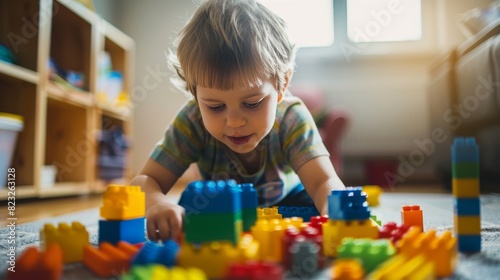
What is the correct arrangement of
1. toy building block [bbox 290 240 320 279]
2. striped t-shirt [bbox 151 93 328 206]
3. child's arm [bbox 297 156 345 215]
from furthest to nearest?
striped t-shirt [bbox 151 93 328 206], child's arm [bbox 297 156 345 215], toy building block [bbox 290 240 320 279]

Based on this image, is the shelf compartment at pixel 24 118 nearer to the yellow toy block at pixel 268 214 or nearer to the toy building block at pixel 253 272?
the yellow toy block at pixel 268 214

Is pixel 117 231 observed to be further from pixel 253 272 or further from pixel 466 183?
pixel 466 183

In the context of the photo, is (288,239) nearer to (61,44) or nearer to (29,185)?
(29,185)

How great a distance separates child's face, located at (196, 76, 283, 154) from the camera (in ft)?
2.46

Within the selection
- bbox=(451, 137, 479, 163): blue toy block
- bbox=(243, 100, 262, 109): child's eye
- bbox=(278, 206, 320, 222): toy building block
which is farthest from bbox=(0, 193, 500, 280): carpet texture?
bbox=(243, 100, 262, 109): child's eye

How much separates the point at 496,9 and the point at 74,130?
72.7 inches

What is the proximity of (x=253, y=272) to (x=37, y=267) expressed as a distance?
0.65 feet

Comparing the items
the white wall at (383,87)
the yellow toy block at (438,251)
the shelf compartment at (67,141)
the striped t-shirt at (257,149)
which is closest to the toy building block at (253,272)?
the yellow toy block at (438,251)

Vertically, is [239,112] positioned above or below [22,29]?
below

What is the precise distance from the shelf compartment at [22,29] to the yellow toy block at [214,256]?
1.42 metres

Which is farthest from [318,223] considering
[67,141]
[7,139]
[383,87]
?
[383,87]

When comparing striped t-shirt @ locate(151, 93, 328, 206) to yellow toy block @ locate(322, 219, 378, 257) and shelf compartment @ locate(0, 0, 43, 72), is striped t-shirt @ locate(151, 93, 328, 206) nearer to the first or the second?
yellow toy block @ locate(322, 219, 378, 257)

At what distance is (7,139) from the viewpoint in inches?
55.3

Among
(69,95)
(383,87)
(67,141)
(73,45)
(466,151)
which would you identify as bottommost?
(466,151)
